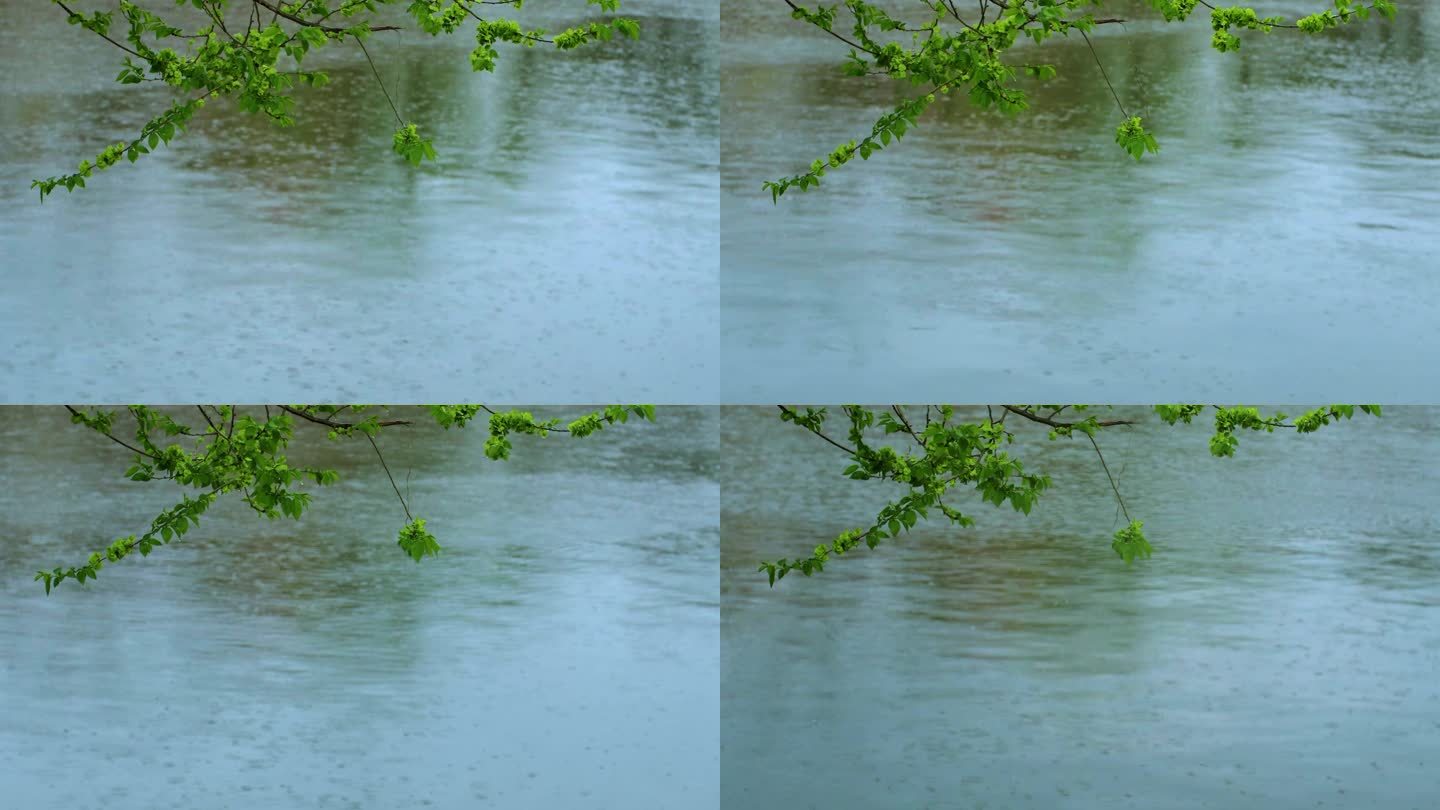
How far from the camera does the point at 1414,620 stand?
5863mm

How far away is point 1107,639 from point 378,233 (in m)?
2.60

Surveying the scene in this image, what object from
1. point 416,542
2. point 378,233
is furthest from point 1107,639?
point 416,542

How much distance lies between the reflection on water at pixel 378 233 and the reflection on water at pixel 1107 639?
830 millimetres

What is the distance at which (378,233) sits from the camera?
664 centimetres

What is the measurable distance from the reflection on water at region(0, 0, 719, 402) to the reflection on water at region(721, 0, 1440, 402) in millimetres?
262

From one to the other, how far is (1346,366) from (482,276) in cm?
269

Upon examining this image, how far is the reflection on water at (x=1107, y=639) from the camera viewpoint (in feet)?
18.7

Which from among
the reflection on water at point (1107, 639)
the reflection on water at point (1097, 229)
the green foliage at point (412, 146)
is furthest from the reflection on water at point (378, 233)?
the green foliage at point (412, 146)

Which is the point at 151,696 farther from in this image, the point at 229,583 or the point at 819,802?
the point at 819,802

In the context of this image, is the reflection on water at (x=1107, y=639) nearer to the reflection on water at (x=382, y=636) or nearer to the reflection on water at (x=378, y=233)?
the reflection on water at (x=382, y=636)

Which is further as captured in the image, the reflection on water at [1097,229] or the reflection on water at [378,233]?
the reflection on water at [378,233]

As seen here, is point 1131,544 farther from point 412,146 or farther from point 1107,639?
point 1107,639

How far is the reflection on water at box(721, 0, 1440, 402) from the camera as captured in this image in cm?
632

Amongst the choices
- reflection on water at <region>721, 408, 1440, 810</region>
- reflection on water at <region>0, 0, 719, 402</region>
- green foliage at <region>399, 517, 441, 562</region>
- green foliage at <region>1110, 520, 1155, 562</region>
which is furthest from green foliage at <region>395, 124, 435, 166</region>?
reflection on water at <region>0, 0, 719, 402</region>
